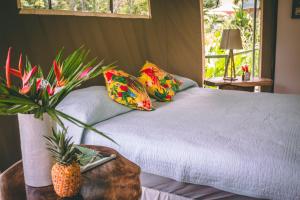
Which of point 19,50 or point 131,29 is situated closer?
point 19,50

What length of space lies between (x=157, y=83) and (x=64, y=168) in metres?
1.88

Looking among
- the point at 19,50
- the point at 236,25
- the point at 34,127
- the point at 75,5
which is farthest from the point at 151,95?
the point at 236,25

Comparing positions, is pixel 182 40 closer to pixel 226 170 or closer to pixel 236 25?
pixel 236 25

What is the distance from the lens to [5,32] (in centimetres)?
204

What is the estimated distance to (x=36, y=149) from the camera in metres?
1.16

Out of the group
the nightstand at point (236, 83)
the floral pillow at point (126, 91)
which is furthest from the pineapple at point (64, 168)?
the nightstand at point (236, 83)

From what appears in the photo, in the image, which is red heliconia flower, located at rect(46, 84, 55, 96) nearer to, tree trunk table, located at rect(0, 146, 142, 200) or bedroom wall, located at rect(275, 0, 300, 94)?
tree trunk table, located at rect(0, 146, 142, 200)

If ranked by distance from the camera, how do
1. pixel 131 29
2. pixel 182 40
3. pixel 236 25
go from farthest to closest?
1. pixel 236 25
2. pixel 182 40
3. pixel 131 29

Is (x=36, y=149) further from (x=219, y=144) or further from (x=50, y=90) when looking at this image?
(x=219, y=144)

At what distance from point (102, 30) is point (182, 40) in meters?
1.49

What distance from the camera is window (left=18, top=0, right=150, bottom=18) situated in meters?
2.22

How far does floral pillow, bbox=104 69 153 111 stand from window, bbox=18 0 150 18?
0.59 metres

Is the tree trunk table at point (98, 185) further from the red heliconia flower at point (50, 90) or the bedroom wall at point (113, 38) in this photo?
the bedroom wall at point (113, 38)

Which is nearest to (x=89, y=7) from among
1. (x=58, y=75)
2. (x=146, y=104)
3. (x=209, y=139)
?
(x=146, y=104)
